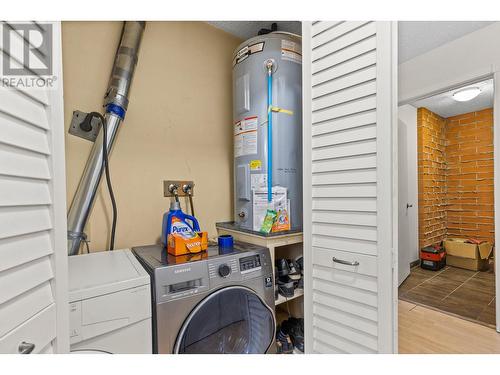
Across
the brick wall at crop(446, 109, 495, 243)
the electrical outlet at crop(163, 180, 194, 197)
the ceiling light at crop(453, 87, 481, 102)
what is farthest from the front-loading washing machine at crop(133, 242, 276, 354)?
the brick wall at crop(446, 109, 495, 243)

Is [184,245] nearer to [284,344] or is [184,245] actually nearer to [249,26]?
[284,344]

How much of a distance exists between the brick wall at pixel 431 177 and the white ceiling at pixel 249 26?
8.54ft

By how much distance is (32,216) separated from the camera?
0.55 meters

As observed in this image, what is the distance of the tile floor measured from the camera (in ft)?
6.93

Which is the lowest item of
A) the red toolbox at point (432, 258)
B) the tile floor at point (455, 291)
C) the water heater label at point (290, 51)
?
the tile floor at point (455, 291)

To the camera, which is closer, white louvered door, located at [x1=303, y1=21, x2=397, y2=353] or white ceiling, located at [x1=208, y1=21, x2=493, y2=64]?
white louvered door, located at [x1=303, y1=21, x2=397, y2=353]

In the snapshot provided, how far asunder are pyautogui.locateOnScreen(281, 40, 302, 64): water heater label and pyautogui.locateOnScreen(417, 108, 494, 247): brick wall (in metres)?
2.81

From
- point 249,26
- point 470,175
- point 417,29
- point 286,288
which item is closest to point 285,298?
point 286,288

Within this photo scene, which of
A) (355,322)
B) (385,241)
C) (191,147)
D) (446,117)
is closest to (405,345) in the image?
(355,322)

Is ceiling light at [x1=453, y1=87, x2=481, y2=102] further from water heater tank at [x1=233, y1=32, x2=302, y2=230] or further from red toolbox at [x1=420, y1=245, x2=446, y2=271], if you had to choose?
water heater tank at [x1=233, y1=32, x2=302, y2=230]

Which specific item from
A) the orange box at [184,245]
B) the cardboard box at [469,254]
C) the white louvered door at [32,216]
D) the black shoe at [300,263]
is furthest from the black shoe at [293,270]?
the cardboard box at [469,254]

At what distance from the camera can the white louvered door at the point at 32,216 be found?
49cm

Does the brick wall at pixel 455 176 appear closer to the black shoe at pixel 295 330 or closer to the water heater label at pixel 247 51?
the black shoe at pixel 295 330

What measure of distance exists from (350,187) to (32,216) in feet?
3.24
